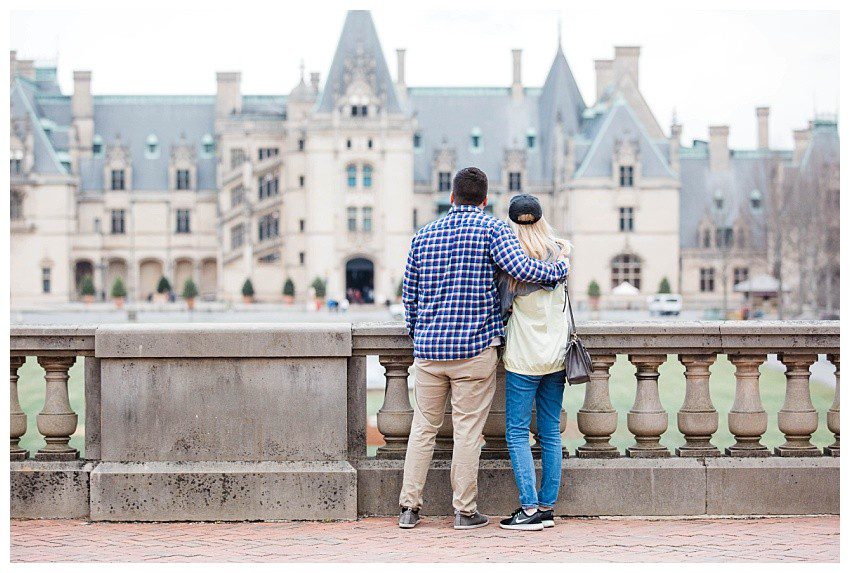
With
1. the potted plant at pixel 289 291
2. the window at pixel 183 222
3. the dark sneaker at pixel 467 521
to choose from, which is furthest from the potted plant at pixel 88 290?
the dark sneaker at pixel 467 521

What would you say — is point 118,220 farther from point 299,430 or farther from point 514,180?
point 299,430

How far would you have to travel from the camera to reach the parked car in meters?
62.3

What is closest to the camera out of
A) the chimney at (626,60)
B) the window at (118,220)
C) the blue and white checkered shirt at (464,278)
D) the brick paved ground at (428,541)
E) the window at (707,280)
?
the brick paved ground at (428,541)

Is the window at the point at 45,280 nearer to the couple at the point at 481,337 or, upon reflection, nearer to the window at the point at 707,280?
the window at the point at 707,280

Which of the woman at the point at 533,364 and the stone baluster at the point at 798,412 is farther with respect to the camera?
the stone baluster at the point at 798,412

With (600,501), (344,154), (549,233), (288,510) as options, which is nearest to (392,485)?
(288,510)

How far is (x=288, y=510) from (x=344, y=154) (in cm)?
6328

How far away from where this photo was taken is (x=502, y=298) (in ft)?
22.5

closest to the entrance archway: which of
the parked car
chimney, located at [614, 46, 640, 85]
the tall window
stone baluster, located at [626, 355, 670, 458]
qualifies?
the tall window

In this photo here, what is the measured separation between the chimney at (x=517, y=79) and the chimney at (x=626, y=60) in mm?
5773

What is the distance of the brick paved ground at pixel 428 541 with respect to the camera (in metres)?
6.28

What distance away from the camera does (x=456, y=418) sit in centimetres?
690

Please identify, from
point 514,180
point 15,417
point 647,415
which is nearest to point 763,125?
point 514,180

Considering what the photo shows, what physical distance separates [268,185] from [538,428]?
222 feet
